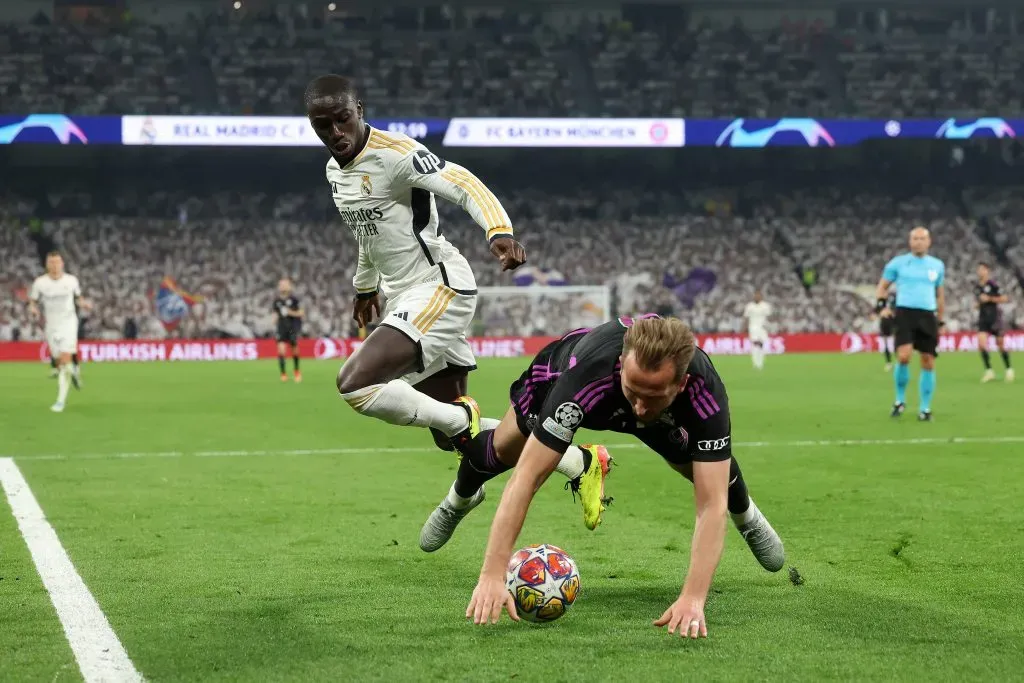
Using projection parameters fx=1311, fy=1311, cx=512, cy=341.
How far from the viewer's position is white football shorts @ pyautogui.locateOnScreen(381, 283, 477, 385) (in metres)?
6.86

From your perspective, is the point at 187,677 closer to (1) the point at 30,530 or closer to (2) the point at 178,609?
(2) the point at 178,609

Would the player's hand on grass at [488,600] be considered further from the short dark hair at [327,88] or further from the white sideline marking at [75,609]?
the short dark hair at [327,88]

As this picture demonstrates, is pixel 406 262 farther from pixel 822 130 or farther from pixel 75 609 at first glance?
→ pixel 822 130

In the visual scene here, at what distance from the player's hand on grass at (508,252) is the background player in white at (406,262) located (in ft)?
0.52

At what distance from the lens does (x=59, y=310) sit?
58.7ft

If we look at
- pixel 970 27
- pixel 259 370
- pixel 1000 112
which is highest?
pixel 970 27

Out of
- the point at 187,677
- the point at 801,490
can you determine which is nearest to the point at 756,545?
the point at 187,677

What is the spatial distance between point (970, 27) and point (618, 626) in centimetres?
4237

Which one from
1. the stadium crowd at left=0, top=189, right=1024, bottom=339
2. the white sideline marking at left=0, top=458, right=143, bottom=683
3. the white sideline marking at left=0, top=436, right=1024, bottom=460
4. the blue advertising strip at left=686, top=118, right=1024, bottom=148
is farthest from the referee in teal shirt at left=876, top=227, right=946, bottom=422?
the blue advertising strip at left=686, top=118, right=1024, bottom=148

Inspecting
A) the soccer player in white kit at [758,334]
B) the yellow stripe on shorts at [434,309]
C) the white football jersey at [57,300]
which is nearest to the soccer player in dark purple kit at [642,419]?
the yellow stripe on shorts at [434,309]

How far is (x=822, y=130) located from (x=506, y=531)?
35615 mm

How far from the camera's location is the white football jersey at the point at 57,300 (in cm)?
1786

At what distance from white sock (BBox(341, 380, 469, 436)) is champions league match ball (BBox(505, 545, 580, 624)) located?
1440 millimetres

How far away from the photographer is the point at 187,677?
14.3 feet
